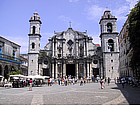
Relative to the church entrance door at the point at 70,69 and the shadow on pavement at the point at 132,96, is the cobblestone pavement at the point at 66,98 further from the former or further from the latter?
the church entrance door at the point at 70,69

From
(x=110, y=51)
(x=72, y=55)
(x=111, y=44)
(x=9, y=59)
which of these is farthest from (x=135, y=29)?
(x=72, y=55)

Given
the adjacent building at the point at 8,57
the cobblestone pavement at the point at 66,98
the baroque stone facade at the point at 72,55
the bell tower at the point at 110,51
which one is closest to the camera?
the cobblestone pavement at the point at 66,98

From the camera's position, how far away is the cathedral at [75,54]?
2703 cm

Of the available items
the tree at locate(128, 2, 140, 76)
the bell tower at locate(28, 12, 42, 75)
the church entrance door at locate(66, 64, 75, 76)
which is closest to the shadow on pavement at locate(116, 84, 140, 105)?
the tree at locate(128, 2, 140, 76)

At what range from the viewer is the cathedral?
27031mm

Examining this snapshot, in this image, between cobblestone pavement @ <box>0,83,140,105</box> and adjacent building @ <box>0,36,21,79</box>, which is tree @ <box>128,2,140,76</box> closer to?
cobblestone pavement @ <box>0,83,140,105</box>

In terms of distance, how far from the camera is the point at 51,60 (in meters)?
28.8

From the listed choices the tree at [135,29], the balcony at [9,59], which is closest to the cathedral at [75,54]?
the balcony at [9,59]

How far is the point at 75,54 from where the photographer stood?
2994 cm

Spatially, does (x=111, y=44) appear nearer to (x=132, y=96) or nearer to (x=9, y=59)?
(x=9, y=59)

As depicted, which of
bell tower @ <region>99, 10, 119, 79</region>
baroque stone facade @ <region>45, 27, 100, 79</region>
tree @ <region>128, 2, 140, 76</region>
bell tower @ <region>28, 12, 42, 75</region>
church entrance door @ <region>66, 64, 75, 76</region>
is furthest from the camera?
church entrance door @ <region>66, 64, 75, 76</region>
